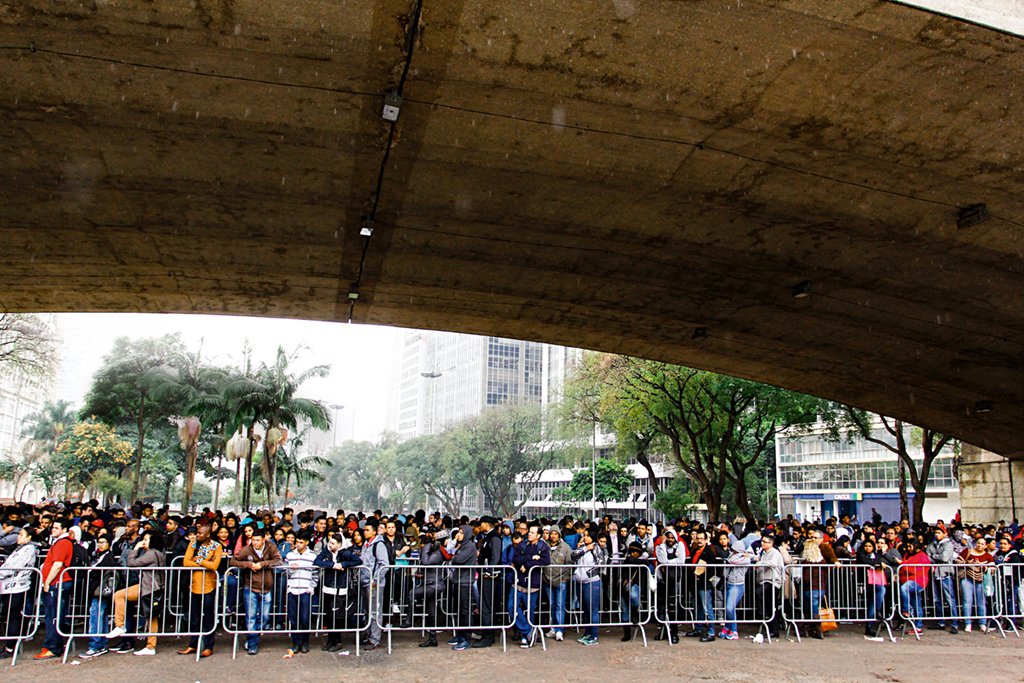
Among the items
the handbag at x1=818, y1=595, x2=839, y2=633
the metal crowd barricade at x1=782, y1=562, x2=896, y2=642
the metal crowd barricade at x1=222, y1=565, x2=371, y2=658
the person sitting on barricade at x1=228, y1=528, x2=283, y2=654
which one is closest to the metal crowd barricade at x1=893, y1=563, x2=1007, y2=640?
the metal crowd barricade at x1=782, y1=562, x2=896, y2=642

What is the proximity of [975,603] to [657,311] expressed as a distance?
7.46 meters

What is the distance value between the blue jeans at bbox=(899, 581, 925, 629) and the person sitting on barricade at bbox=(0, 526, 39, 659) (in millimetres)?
11824

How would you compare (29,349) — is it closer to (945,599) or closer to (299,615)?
(299,615)

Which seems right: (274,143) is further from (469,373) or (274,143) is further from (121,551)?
(469,373)

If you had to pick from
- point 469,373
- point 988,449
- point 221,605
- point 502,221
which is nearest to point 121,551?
point 221,605

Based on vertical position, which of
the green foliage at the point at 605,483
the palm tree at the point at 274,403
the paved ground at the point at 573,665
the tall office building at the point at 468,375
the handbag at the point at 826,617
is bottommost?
the paved ground at the point at 573,665

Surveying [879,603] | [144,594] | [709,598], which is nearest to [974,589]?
[879,603]

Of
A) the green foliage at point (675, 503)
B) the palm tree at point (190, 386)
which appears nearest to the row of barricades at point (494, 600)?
the palm tree at point (190, 386)

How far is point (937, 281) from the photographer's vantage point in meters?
13.6

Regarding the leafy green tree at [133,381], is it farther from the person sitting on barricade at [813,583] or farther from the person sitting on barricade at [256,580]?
the person sitting on barricade at [813,583]

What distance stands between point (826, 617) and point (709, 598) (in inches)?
69.5

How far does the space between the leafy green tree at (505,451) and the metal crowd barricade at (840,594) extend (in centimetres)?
4801

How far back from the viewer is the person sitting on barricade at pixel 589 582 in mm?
10711

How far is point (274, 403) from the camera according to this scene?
30.6 m
